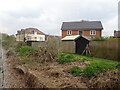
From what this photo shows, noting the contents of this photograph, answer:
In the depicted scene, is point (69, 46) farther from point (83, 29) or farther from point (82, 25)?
point (82, 25)

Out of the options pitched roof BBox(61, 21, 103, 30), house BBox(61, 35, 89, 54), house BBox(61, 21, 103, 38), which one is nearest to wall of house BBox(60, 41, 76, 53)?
house BBox(61, 35, 89, 54)

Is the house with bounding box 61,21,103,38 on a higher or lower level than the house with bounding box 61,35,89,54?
higher

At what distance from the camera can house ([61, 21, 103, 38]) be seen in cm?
2790

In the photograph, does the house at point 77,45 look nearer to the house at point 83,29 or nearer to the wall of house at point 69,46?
the wall of house at point 69,46

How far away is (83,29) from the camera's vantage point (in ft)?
93.7

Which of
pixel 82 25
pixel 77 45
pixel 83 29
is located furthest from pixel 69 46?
pixel 82 25

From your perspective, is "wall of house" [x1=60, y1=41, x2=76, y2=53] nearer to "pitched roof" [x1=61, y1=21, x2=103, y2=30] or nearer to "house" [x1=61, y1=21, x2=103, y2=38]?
"house" [x1=61, y1=21, x2=103, y2=38]

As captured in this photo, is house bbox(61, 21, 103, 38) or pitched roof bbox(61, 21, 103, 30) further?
pitched roof bbox(61, 21, 103, 30)

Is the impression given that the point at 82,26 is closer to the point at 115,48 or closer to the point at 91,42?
the point at 91,42

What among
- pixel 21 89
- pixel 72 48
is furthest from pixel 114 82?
pixel 72 48

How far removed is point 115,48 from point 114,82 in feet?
22.0

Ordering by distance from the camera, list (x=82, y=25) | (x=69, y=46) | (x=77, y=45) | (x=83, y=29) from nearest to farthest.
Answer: (x=77, y=45), (x=69, y=46), (x=83, y=29), (x=82, y=25)

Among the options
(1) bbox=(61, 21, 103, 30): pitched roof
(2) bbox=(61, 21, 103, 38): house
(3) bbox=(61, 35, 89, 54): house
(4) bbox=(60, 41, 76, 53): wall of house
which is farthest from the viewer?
(1) bbox=(61, 21, 103, 30): pitched roof

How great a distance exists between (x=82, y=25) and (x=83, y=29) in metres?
1.52
